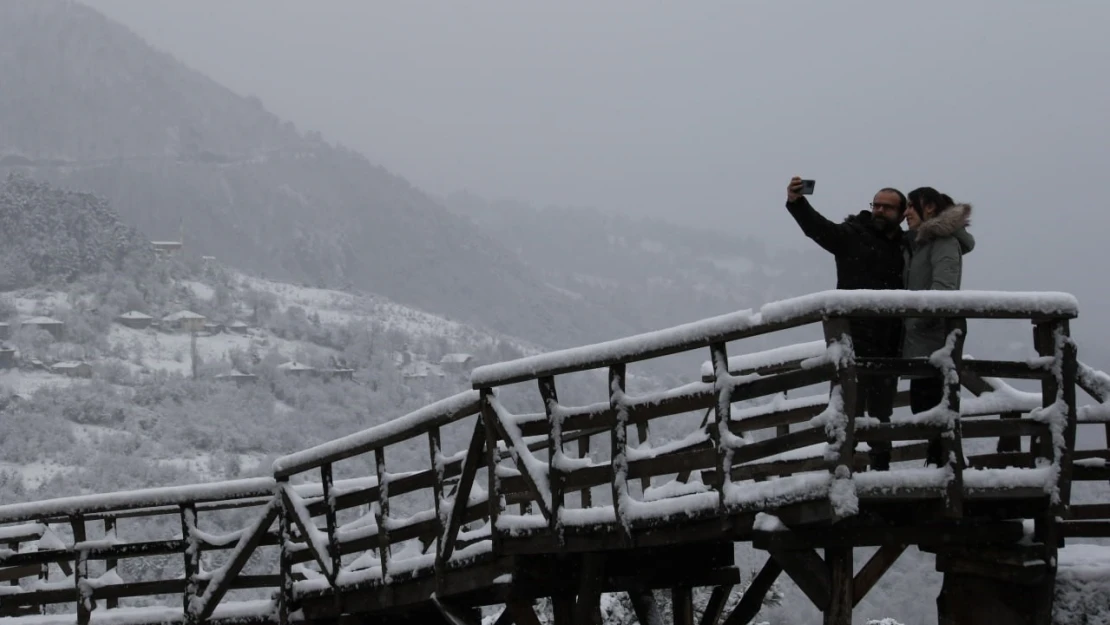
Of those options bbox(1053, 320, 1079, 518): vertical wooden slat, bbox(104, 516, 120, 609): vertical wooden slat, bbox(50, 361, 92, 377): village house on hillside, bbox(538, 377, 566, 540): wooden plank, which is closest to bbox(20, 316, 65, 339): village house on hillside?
bbox(50, 361, 92, 377): village house on hillside

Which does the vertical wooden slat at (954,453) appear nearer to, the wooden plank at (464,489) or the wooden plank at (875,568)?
the wooden plank at (875,568)

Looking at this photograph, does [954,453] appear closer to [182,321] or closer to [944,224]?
[944,224]

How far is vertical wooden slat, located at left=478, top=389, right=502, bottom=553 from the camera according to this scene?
23.2 feet

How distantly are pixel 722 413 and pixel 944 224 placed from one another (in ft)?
5.57

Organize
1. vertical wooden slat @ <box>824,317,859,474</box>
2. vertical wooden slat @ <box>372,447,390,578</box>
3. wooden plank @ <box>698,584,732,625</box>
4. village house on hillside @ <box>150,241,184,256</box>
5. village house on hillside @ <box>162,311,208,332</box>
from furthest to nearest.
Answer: village house on hillside @ <box>150,241,184,256</box>
village house on hillside @ <box>162,311,208,332</box>
wooden plank @ <box>698,584,732,625</box>
vertical wooden slat @ <box>372,447,390,578</box>
vertical wooden slat @ <box>824,317,859,474</box>

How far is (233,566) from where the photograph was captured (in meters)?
9.09

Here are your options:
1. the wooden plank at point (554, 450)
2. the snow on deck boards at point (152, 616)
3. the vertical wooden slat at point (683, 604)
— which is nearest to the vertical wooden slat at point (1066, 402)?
the wooden plank at point (554, 450)

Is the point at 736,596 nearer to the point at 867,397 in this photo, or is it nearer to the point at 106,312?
the point at 867,397

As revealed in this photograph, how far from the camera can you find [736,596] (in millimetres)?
28625

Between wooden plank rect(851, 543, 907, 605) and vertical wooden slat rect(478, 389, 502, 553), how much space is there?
2151mm

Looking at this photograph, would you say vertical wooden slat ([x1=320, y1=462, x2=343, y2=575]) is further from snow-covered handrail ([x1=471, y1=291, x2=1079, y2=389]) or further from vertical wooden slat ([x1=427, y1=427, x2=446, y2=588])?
snow-covered handrail ([x1=471, y1=291, x2=1079, y2=389])

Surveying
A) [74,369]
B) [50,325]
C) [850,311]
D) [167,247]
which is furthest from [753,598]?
Result: [167,247]

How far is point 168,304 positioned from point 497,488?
151870 mm

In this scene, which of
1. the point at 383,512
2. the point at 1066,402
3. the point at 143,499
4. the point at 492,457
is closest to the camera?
the point at 1066,402
